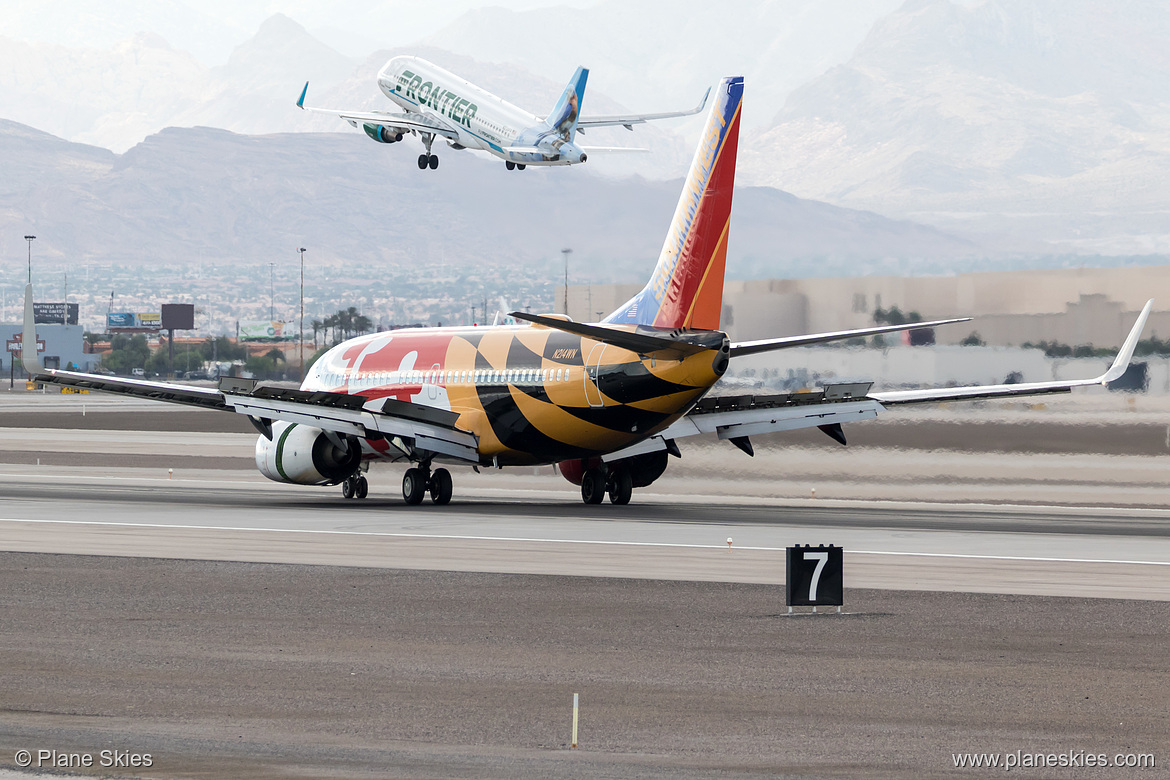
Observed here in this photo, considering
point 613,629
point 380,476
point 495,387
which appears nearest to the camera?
point 613,629

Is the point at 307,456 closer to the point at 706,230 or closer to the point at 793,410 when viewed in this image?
the point at 793,410

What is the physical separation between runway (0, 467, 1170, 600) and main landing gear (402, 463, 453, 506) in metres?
0.57

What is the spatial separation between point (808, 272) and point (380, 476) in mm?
22039

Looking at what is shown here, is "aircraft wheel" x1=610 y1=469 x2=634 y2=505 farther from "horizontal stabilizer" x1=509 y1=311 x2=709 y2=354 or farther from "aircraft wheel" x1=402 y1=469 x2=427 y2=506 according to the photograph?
"horizontal stabilizer" x1=509 y1=311 x2=709 y2=354

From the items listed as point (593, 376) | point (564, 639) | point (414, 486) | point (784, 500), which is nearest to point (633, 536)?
point (593, 376)

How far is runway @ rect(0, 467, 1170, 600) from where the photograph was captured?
26.1 m

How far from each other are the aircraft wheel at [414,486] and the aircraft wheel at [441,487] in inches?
13.8

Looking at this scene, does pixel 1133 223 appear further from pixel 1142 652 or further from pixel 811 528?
pixel 1142 652

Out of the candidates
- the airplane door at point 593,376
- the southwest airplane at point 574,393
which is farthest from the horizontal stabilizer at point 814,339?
the airplane door at point 593,376

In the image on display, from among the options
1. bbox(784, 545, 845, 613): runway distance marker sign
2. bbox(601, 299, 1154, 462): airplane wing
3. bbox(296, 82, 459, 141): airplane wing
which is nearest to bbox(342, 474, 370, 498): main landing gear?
bbox(601, 299, 1154, 462): airplane wing

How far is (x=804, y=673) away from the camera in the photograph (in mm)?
16750

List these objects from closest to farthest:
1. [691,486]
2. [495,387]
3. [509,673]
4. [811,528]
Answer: [509,673] < [811,528] < [495,387] < [691,486]

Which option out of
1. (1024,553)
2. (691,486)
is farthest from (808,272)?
(1024,553)

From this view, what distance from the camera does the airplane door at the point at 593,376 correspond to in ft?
123
